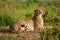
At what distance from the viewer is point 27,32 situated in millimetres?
11477

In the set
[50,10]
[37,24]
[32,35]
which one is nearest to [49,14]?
[50,10]

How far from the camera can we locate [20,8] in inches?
706

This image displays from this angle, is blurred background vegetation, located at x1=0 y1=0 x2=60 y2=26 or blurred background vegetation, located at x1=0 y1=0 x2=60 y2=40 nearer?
blurred background vegetation, located at x1=0 y1=0 x2=60 y2=40

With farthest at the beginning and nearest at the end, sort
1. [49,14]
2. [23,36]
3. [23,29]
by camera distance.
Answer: [23,29], [23,36], [49,14]

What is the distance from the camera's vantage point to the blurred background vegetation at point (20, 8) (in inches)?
526

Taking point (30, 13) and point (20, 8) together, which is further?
point (20, 8)

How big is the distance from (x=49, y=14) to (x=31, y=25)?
1.97 metres

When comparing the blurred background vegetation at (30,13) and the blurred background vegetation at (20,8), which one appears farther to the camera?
the blurred background vegetation at (20,8)

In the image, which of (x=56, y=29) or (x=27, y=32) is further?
(x=27, y=32)

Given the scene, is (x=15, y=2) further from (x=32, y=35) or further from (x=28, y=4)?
(x=32, y=35)

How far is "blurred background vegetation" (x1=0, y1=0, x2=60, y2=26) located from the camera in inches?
526

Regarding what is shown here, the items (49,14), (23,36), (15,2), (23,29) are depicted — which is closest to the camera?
(49,14)

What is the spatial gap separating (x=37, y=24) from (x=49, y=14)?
2.18m

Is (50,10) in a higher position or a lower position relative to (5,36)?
higher
